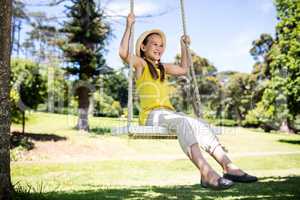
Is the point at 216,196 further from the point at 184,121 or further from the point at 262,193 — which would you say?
the point at 184,121

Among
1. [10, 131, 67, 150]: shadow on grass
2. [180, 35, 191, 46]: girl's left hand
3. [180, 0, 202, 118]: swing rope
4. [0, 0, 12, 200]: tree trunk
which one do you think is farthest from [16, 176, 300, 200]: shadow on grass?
[10, 131, 67, 150]: shadow on grass

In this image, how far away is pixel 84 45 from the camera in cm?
1986

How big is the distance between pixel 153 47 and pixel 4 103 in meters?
1.87

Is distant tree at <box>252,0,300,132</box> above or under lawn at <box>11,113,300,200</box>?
above

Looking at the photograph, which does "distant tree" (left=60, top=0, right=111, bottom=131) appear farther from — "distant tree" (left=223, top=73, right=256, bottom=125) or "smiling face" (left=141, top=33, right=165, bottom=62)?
"distant tree" (left=223, top=73, right=256, bottom=125)

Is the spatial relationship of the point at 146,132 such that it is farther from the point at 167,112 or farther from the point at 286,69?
the point at 286,69

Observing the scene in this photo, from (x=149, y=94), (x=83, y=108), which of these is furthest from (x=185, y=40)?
(x=83, y=108)

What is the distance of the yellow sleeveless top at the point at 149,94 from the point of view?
12.5 feet

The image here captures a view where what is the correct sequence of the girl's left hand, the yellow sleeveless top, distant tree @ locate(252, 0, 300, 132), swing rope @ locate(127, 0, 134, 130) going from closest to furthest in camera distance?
swing rope @ locate(127, 0, 134, 130) → the yellow sleeveless top → the girl's left hand → distant tree @ locate(252, 0, 300, 132)

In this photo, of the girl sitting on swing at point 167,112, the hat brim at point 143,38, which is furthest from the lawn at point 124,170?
the hat brim at point 143,38

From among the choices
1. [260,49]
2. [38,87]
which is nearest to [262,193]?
[38,87]

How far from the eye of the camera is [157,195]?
688 cm

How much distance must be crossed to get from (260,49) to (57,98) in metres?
19.0

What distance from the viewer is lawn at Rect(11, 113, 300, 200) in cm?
709
